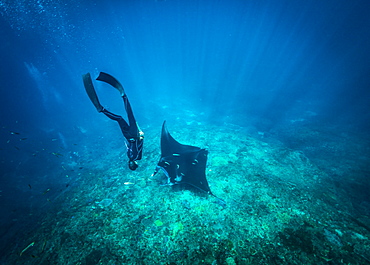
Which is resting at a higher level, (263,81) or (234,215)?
(234,215)

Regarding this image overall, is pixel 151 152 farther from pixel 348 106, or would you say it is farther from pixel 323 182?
pixel 348 106

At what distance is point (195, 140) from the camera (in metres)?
10.4

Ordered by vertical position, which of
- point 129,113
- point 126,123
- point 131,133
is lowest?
point 131,133

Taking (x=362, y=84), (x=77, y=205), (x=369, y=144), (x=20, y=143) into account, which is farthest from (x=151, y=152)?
(x=362, y=84)

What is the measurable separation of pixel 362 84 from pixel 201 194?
3832 centimetres

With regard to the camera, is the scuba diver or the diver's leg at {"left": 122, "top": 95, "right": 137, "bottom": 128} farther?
the diver's leg at {"left": 122, "top": 95, "right": 137, "bottom": 128}

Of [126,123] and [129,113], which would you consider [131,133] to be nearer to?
[126,123]

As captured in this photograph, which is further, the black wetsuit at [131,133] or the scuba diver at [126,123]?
the black wetsuit at [131,133]

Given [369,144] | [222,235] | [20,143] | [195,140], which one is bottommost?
[20,143]

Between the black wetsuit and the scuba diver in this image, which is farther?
the black wetsuit

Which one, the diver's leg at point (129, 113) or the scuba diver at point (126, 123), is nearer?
the scuba diver at point (126, 123)

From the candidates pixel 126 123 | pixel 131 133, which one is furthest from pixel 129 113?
pixel 131 133

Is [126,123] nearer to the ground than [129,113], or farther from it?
nearer to the ground

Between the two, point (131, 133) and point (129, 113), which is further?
point (131, 133)
